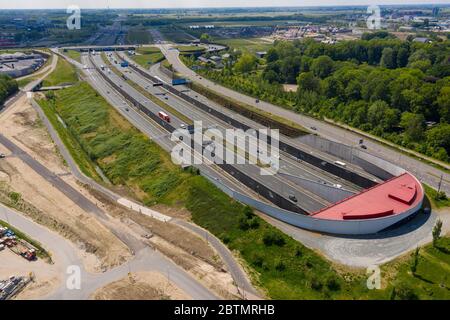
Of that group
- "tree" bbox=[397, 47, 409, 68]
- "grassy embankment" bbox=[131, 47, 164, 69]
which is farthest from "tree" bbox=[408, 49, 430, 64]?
"grassy embankment" bbox=[131, 47, 164, 69]

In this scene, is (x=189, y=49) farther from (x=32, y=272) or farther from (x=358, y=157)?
(x=32, y=272)

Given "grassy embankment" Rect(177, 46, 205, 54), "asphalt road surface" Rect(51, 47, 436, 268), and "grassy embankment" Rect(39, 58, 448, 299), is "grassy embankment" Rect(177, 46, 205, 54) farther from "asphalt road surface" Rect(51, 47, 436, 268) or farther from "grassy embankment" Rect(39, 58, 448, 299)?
"asphalt road surface" Rect(51, 47, 436, 268)

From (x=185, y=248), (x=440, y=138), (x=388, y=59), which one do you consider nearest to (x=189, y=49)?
(x=388, y=59)

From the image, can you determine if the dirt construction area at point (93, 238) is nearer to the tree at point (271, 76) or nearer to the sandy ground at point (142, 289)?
the sandy ground at point (142, 289)

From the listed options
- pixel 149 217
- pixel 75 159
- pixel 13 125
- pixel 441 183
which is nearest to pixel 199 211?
pixel 149 217

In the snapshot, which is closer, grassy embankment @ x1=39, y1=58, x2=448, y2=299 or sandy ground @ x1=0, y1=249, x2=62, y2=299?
grassy embankment @ x1=39, y1=58, x2=448, y2=299

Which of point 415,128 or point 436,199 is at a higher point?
point 415,128
